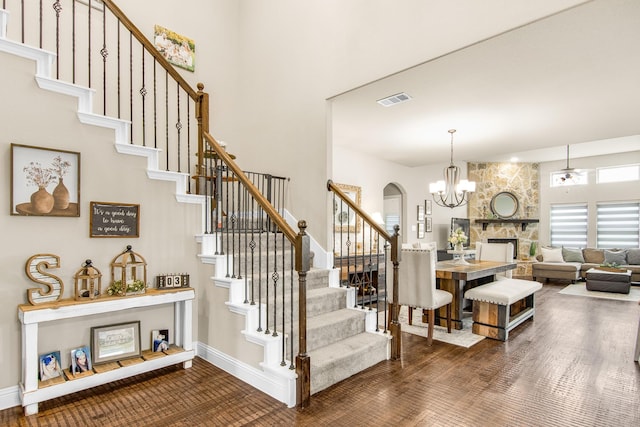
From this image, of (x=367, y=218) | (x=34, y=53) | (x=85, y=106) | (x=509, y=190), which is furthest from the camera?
(x=509, y=190)

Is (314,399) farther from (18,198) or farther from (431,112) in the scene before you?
(431,112)

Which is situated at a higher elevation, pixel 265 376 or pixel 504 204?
pixel 504 204

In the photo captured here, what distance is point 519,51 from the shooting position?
3285 mm

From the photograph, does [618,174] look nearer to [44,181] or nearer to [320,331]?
[320,331]

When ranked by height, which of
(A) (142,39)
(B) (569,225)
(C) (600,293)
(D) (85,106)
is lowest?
(C) (600,293)

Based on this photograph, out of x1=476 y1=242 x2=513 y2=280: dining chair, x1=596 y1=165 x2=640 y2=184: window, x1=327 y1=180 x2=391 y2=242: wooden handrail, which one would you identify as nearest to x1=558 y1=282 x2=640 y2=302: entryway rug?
x1=476 y1=242 x2=513 y2=280: dining chair

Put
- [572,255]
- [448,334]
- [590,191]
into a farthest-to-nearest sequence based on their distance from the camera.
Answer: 1. [590,191]
2. [572,255]
3. [448,334]

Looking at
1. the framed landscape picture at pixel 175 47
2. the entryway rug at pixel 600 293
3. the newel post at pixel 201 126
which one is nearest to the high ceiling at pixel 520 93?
the newel post at pixel 201 126

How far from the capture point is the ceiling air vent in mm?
4367

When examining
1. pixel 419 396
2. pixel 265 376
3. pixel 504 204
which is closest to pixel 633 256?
pixel 504 204

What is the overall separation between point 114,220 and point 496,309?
418cm

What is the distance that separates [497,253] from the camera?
591 cm

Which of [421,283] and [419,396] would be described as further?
[421,283]

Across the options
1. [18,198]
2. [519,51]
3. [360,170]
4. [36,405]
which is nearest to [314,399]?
[36,405]
